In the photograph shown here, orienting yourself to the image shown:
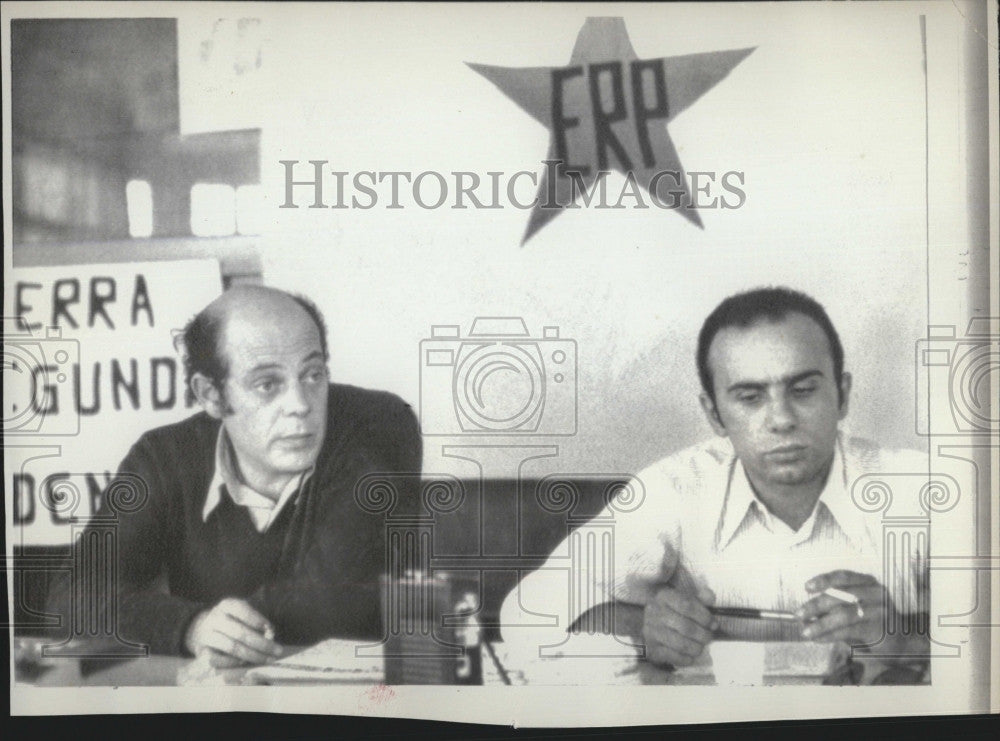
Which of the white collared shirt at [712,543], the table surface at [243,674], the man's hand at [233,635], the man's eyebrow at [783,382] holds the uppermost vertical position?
the man's eyebrow at [783,382]

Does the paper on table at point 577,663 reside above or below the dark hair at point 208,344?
below

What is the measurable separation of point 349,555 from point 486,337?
76cm

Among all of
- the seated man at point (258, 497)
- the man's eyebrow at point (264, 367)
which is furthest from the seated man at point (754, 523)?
the man's eyebrow at point (264, 367)

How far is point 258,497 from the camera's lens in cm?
368

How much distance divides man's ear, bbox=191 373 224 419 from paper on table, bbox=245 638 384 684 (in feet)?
2.46

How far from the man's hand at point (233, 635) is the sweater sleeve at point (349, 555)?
0.14 ft

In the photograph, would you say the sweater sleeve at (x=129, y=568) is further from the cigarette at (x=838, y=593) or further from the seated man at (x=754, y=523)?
the cigarette at (x=838, y=593)

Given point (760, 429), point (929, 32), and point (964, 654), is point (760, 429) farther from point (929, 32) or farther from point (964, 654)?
point (929, 32)

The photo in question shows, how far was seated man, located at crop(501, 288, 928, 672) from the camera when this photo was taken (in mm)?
3662

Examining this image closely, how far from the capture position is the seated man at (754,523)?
3.66m

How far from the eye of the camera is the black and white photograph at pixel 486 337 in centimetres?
366

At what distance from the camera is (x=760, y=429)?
3662 mm

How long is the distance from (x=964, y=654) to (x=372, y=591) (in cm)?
178

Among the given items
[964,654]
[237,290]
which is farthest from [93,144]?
[964,654]
